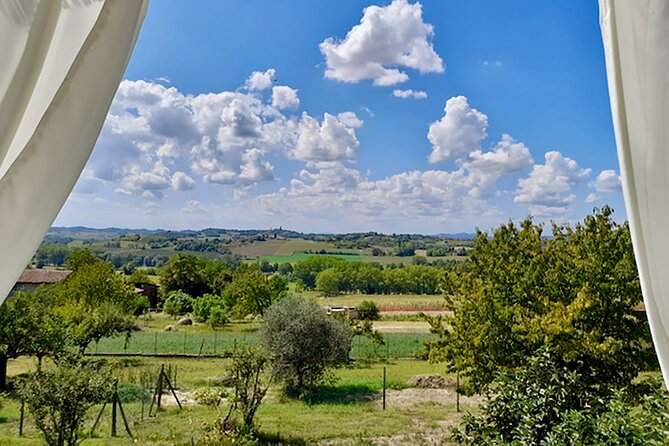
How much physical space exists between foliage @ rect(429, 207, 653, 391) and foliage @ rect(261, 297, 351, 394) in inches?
41.0

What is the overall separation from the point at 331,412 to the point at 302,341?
613mm

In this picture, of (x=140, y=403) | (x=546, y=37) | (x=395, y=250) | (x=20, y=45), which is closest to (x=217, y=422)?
(x=140, y=403)

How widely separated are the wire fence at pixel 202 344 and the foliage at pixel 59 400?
33.2 inches

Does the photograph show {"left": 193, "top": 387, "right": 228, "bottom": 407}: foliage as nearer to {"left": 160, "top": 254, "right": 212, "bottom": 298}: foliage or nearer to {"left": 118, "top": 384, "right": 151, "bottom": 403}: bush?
{"left": 118, "top": 384, "right": 151, "bottom": 403}: bush

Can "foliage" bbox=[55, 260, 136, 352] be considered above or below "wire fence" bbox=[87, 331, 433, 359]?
above

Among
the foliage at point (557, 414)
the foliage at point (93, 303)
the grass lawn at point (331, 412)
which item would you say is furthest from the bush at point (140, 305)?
the foliage at point (557, 414)

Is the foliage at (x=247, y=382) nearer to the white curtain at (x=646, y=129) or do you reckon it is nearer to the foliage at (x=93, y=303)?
the foliage at (x=93, y=303)

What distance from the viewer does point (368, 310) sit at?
3611mm

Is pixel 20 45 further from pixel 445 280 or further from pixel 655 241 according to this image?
pixel 445 280

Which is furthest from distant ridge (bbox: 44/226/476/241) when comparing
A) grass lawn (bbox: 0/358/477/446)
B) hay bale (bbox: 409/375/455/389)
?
hay bale (bbox: 409/375/455/389)

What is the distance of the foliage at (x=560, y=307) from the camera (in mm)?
2637

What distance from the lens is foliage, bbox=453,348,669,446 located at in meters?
1.56

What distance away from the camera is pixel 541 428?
6.05 ft

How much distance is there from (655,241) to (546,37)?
109 inches
